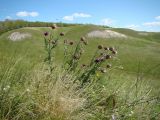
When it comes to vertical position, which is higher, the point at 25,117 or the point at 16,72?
the point at 16,72

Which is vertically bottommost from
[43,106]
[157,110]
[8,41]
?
[8,41]

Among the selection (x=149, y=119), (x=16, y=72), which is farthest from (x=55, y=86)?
(x=149, y=119)

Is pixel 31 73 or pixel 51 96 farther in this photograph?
pixel 31 73

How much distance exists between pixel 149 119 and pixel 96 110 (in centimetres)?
101

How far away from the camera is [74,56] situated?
23.9 feet

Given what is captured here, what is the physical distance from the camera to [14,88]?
16.5ft

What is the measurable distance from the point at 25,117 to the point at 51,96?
53cm

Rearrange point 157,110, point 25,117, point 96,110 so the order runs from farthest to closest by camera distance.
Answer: point 157,110 < point 96,110 < point 25,117

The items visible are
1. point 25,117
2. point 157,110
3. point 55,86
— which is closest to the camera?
point 25,117

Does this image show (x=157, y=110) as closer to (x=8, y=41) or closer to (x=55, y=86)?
(x=55, y=86)

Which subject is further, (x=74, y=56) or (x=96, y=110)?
(x=74, y=56)

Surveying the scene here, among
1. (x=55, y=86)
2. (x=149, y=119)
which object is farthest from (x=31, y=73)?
(x=149, y=119)

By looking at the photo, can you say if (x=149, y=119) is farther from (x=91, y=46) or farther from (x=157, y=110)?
(x=91, y=46)

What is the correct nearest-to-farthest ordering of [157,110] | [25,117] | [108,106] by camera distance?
[25,117] < [108,106] < [157,110]
